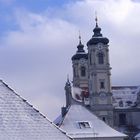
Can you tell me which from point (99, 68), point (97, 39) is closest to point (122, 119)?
point (99, 68)

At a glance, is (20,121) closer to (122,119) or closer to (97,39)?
(97,39)

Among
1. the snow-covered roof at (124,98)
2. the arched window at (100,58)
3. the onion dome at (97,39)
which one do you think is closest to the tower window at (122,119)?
the snow-covered roof at (124,98)

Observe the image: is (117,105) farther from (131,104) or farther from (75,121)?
(75,121)

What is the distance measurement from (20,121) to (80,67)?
70548 millimetres

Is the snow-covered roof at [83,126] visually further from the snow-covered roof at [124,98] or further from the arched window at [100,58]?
the arched window at [100,58]

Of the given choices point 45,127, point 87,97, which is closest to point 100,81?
point 87,97

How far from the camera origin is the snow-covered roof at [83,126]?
1790 inches

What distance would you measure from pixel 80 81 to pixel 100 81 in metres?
10.6

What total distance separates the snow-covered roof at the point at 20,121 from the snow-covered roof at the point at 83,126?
29.6m

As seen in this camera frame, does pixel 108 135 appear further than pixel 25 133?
Yes

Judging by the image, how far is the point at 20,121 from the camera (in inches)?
587

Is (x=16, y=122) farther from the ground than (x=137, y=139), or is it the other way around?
(x=137, y=139)

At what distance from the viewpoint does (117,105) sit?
73.9 meters

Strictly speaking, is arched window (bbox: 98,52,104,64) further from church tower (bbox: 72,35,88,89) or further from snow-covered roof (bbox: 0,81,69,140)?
snow-covered roof (bbox: 0,81,69,140)
